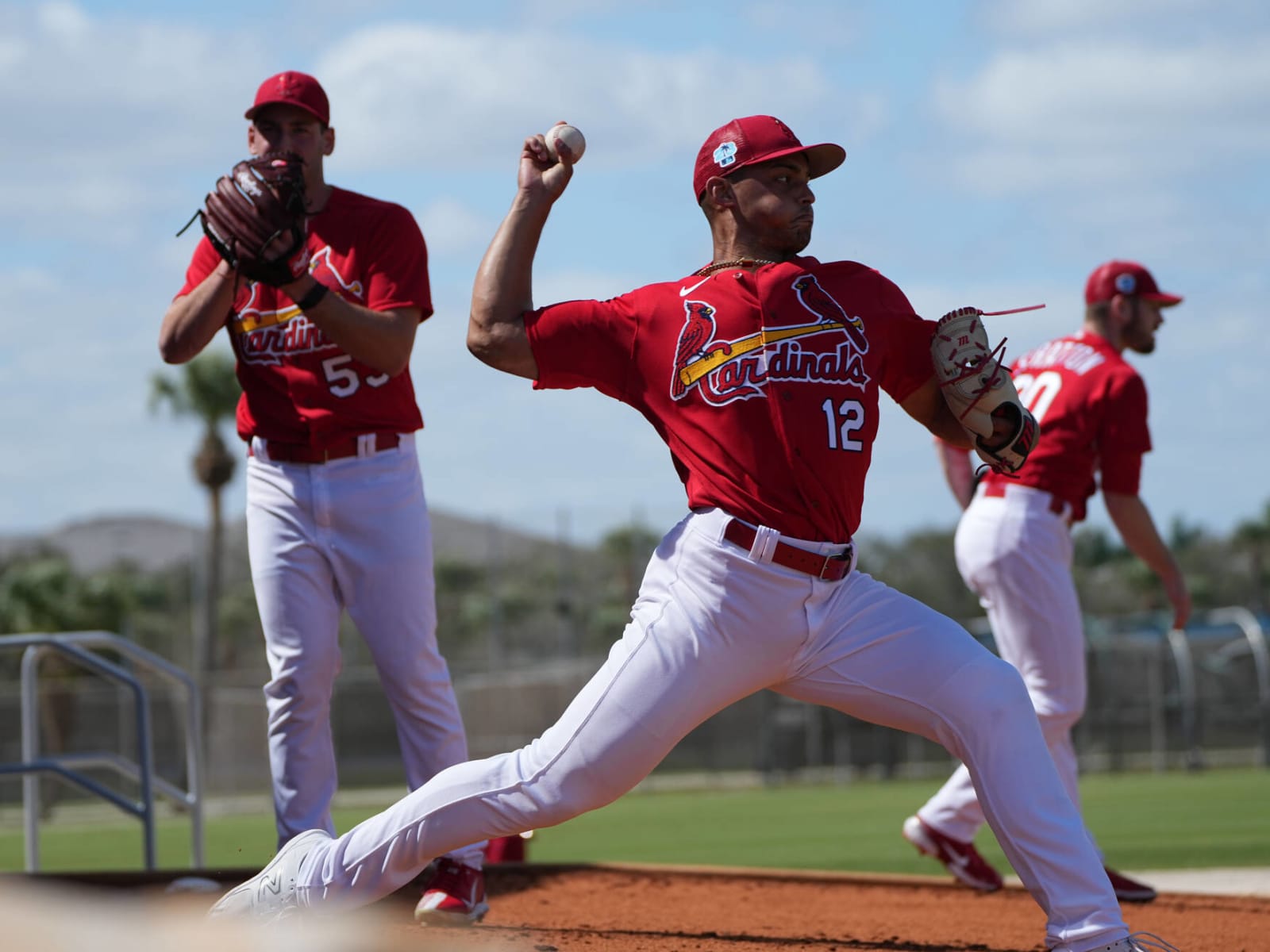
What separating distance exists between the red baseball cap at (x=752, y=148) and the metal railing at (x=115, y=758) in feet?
14.8

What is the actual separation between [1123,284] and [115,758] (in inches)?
237

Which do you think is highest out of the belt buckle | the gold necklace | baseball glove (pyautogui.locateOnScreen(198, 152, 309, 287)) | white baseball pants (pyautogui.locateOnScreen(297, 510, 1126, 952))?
baseball glove (pyautogui.locateOnScreen(198, 152, 309, 287))

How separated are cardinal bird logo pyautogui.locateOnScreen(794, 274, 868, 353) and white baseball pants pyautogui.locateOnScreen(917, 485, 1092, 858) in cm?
291

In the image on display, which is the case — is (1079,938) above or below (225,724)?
above

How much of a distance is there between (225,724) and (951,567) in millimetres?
13474

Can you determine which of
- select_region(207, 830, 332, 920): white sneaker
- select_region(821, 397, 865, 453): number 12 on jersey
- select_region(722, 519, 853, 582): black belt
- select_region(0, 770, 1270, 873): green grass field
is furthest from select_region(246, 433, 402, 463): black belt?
select_region(0, 770, 1270, 873): green grass field

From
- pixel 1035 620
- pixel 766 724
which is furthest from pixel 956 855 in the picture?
pixel 766 724

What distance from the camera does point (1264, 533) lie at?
46.8 metres

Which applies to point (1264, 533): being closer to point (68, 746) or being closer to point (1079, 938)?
point (68, 746)

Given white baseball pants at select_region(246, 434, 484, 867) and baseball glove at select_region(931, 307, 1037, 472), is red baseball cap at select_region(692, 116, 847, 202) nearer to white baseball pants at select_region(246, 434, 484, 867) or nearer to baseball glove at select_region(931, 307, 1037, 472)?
baseball glove at select_region(931, 307, 1037, 472)

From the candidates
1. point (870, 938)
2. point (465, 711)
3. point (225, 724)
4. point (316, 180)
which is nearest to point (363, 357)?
point (316, 180)

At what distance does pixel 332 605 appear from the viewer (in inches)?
222

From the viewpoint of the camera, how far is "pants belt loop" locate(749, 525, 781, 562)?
411 centimetres

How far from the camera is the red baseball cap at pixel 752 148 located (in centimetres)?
438
